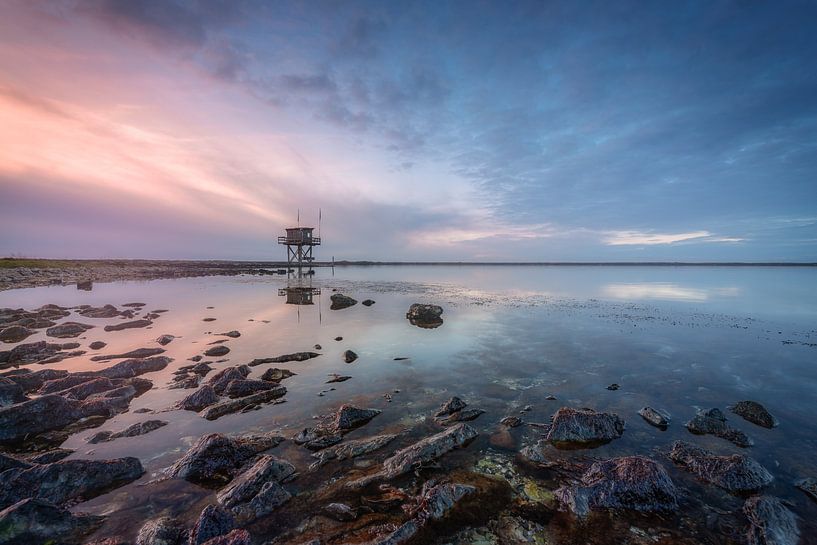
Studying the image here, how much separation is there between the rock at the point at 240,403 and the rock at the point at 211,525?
570 cm

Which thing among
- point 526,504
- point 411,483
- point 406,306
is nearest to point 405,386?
point 411,483

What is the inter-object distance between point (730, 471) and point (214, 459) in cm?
1381

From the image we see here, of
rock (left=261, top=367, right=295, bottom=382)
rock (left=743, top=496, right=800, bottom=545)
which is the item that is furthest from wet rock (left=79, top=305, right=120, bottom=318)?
rock (left=743, top=496, right=800, bottom=545)

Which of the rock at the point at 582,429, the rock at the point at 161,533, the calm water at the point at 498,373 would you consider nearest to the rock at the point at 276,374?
the calm water at the point at 498,373

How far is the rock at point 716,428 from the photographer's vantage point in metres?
10.5

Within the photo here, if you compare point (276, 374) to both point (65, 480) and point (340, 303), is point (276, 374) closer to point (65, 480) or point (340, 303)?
point (65, 480)

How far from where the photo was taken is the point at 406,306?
126 ft

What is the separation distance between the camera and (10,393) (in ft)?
37.6

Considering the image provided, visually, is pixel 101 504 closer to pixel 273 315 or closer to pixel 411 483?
pixel 411 483

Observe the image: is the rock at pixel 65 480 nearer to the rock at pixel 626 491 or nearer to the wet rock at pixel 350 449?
the wet rock at pixel 350 449

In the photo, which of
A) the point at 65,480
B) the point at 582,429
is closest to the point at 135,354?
the point at 65,480

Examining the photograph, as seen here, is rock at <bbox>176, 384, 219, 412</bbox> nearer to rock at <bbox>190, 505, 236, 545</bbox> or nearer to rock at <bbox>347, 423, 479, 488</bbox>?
rock at <bbox>190, 505, 236, 545</bbox>

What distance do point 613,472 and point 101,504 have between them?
12154 millimetres

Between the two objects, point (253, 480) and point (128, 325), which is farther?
point (128, 325)
